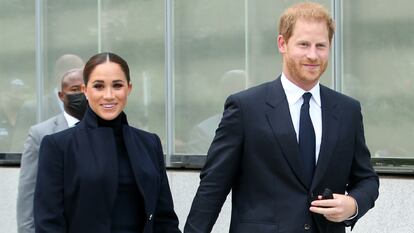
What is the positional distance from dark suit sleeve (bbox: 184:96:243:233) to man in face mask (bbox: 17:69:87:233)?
73.4 inches

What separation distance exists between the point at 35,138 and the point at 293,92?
2.33 meters

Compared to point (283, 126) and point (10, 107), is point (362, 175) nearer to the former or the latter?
point (283, 126)

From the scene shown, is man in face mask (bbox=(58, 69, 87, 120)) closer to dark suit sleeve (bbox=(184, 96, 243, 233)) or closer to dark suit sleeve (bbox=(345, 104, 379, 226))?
dark suit sleeve (bbox=(184, 96, 243, 233))

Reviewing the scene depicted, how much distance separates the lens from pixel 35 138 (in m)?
5.32

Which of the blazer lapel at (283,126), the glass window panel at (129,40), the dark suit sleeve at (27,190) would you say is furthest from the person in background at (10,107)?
the blazer lapel at (283,126)

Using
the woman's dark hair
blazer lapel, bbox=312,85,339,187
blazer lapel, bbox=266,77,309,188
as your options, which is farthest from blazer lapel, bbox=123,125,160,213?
blazer lapel, bbox=312,85,339,187

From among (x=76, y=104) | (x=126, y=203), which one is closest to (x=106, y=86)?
(x=126, y=203)

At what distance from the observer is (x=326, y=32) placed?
11.5 feet

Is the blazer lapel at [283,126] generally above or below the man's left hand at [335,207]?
above

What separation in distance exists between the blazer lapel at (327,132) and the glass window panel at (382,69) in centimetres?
291

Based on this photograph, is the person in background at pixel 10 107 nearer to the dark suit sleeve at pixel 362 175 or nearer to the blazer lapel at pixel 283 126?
the blazer lapel at pixel 283 126

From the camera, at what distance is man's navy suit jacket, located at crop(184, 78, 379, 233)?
3.49 metres

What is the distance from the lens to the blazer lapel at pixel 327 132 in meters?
3.49

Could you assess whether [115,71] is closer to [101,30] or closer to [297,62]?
[297,62]
